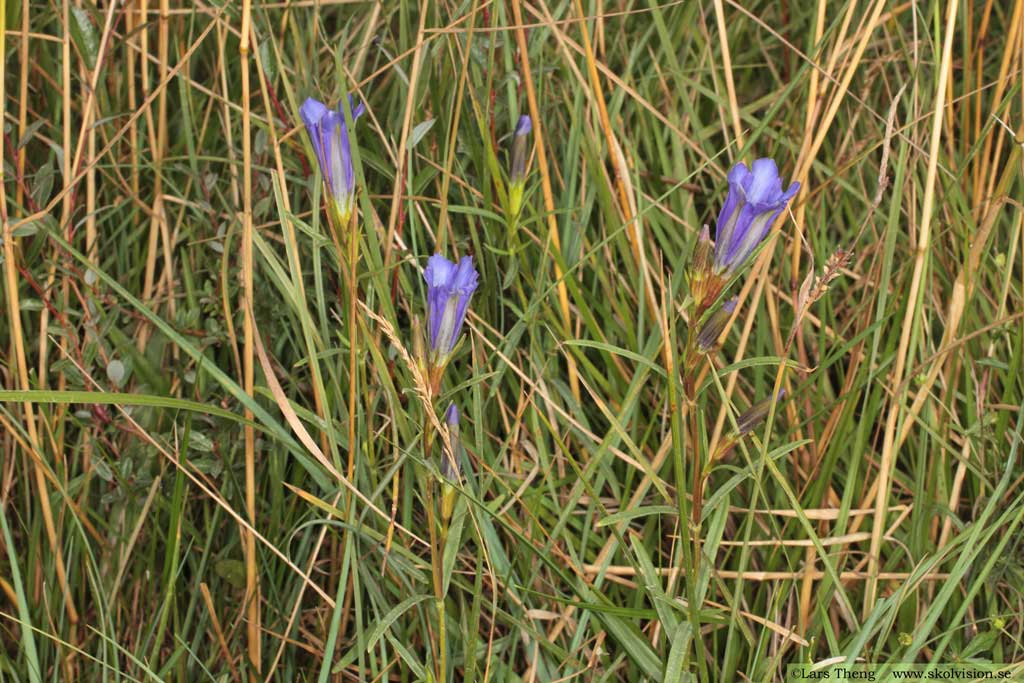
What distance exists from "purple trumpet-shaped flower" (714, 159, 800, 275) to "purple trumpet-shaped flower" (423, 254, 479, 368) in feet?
0.71

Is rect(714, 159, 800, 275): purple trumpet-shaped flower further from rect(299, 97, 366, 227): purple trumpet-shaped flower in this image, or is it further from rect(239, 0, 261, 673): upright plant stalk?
rect(239, 0, 261, 673): upright plant stalk

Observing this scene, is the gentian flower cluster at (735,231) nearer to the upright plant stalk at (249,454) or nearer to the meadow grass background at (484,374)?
the meadow grass background at (484,374)

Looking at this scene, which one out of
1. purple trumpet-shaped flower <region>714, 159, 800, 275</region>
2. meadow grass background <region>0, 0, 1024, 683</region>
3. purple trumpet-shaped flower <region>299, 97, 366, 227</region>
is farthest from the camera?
meadow grass background <region>0, 0, 1024, 683</region>

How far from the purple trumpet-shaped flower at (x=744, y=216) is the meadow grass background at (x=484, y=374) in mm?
239

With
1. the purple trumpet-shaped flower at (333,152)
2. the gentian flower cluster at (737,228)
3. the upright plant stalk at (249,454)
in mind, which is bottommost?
the upright plant stalk at (249,454)

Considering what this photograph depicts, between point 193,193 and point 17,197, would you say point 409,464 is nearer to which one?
point 193,193

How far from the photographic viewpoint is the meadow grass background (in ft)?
3.74

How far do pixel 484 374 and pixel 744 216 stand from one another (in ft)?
1.16

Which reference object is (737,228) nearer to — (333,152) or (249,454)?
(333,152)

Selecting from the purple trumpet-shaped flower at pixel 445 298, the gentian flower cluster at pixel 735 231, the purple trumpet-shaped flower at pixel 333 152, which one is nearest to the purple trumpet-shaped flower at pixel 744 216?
the gentian flower cluster at pixel 735 231

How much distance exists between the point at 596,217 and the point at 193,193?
55cm

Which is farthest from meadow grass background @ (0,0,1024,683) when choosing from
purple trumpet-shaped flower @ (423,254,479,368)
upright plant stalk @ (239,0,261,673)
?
purple trumpet-shaped flower @ (423,254,479,368)

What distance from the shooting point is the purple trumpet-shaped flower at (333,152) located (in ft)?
3.12

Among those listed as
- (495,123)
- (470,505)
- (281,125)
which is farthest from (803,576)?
(281,125)
